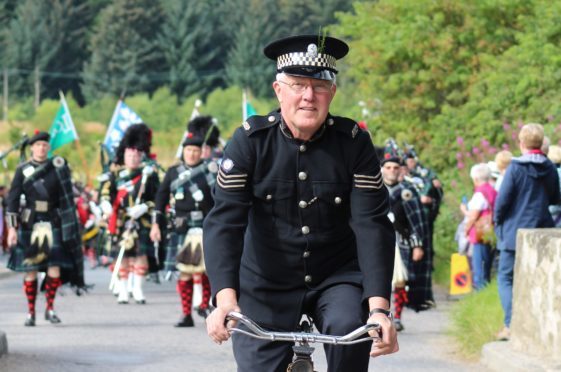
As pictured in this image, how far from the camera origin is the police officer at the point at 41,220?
50.0ft

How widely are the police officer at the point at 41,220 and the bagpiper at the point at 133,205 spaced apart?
295cm

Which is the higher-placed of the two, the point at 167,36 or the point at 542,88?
the point at 167,36

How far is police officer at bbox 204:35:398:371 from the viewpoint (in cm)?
589

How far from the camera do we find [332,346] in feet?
18.8

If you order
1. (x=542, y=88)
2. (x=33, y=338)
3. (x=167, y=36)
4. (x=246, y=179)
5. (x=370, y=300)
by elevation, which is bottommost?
(x=33, y=338)

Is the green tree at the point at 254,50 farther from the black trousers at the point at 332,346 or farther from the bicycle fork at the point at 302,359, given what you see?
the bicycle fork at the point at 302,359

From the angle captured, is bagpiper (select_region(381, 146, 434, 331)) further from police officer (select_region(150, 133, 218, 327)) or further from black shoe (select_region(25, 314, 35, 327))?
black shoe (select_region(25, 314, 35, 327))

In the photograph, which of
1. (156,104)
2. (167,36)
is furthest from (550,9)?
(167,36)

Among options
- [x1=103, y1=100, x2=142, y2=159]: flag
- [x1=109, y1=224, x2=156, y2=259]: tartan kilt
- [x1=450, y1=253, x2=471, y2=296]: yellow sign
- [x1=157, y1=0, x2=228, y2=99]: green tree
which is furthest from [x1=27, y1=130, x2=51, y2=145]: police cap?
[x1=157, y1=0, x2=228, y2=99]: green tree

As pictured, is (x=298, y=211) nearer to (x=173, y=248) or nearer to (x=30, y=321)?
(x=30, y=321)

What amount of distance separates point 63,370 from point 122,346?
181 centimetres

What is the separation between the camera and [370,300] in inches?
227

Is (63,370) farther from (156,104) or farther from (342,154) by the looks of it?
(156,104)

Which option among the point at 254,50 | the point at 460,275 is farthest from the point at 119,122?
the point at 254,50
